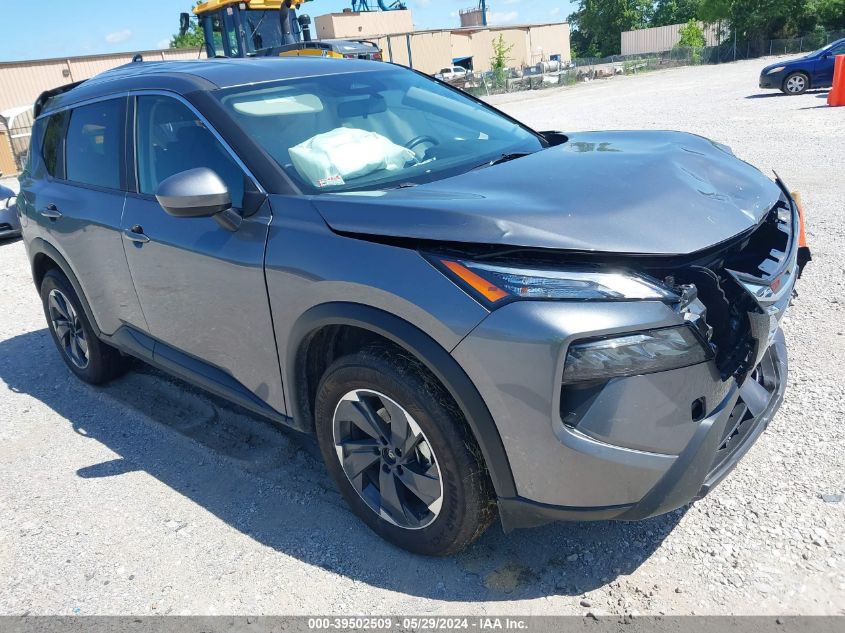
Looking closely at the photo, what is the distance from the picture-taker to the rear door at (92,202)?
11.9 ft

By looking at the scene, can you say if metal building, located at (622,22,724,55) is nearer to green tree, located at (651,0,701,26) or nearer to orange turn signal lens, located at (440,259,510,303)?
green tree, located at (651,0,701,26)

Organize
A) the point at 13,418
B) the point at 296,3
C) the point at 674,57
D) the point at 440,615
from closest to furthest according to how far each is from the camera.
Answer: the point at 440,615 < the point at 13,418 < the point at 296,3 < the point at 674,57

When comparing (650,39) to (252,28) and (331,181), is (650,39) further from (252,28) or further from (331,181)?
(331,181)

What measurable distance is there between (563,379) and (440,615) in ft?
3.32

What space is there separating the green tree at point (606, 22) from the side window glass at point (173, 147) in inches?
3231

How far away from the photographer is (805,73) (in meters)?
17.5

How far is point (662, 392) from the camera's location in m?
2.05

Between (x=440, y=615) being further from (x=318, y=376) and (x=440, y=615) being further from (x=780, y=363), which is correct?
(x=780, y=363)

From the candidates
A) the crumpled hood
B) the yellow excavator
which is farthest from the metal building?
the crumpled hood

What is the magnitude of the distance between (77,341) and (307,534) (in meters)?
2.54

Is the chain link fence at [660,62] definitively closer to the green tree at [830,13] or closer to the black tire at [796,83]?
the green tree at [830,13]

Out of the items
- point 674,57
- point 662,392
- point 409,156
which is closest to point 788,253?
point 662,392

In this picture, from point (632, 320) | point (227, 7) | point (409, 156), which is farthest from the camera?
point (227, 7)

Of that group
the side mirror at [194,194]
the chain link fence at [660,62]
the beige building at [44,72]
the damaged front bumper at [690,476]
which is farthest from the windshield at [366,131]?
the chain link fence at [660,62]
